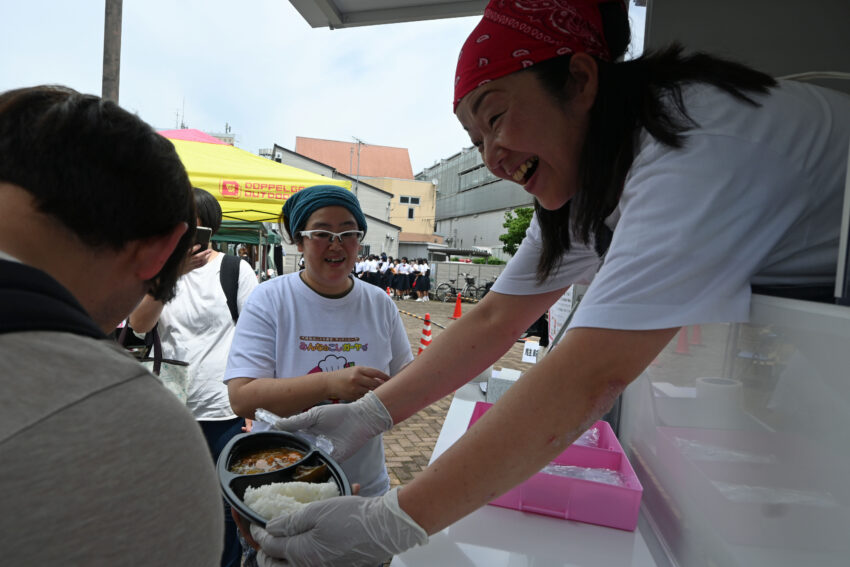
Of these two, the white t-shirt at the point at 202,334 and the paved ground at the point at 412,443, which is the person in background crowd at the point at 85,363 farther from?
the paved ground at the point at 412,443

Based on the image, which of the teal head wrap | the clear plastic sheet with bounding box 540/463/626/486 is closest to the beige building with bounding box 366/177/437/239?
the teal head wrap

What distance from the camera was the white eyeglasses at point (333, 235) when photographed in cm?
236

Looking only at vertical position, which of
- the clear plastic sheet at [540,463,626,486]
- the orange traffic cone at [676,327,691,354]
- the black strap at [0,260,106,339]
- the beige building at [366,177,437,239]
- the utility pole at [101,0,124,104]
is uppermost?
the beige building at [366,177,437,239]

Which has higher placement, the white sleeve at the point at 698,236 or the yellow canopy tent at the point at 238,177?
the yellow canopy tent at the point at 238,177

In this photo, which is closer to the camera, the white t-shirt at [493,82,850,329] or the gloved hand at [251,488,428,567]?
the white t-shirt at [493,82,850,329]

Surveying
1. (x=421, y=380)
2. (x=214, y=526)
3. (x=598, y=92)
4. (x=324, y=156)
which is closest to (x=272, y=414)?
(x=421, y=380)

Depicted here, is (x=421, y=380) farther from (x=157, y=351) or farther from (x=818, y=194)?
(x=157, y=351)

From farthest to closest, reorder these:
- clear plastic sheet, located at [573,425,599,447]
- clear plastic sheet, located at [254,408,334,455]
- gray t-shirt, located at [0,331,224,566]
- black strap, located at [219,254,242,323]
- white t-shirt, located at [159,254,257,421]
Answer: black strap, located at [219,254,242,323] < white t-shirt, located at [159,254,257,421] < clear plastic sheet, located at [573,425,599,447] < clear plastic sheet, located at [254,408,334,455] < gray t-shirt, located at [0,331,224,566]

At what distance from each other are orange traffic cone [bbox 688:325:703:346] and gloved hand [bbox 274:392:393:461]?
1.04m

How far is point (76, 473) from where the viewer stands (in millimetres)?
551

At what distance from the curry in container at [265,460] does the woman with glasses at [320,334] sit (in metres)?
0.50

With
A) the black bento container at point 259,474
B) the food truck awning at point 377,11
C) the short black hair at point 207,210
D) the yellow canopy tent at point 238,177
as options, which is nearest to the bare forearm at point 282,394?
the black bento container at point 259,474

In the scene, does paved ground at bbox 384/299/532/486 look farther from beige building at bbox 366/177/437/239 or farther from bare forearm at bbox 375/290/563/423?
beige building at bbox 366/177/437/239

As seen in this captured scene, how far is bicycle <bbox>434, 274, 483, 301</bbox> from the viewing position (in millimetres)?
22786
